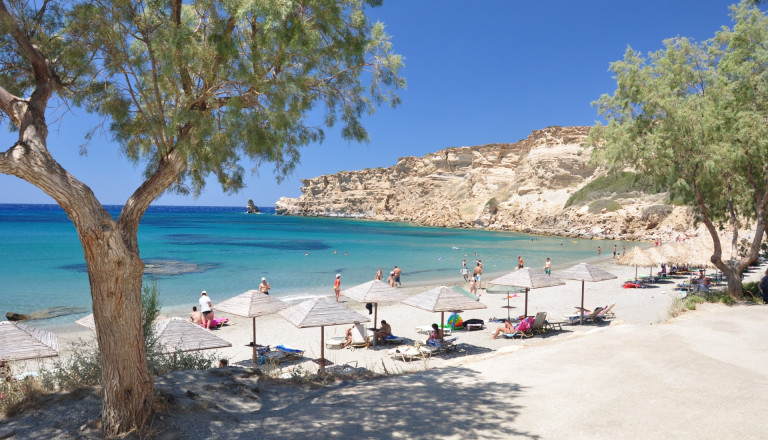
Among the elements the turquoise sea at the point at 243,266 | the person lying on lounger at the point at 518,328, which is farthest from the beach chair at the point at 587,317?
the turquoise sea at the point at 243,266

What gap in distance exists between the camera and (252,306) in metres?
11.4

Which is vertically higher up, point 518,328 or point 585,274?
point 585,274

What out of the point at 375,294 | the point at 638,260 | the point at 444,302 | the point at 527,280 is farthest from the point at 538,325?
the point at 638,260

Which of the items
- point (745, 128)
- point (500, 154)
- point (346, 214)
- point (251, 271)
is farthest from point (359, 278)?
point (346, 214)

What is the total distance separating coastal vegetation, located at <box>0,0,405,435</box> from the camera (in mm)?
4988

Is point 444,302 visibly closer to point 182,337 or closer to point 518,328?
point 518,328

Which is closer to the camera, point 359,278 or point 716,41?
point 716,41

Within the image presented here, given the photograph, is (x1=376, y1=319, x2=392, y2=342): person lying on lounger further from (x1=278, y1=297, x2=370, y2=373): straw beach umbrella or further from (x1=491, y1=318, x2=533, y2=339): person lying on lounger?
(x1=491, y1=318, x2=533, y2=339): person lying on lounger

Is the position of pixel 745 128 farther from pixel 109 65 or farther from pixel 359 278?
pixel 359 278

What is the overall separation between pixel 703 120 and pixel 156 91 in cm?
1437

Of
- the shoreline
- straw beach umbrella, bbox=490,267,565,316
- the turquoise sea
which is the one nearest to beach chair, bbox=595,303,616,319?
the shoreline

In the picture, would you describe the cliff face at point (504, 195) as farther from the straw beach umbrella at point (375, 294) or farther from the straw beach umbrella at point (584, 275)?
the straw beach umbrella at point (375, 294)

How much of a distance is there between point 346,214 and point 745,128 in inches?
4681

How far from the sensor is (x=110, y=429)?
5.18 metres
